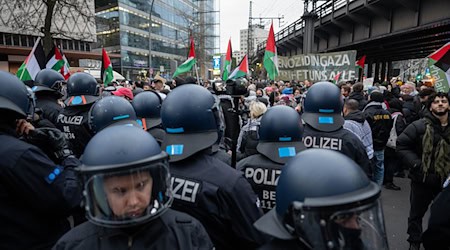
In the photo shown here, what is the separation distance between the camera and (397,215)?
5344 mm

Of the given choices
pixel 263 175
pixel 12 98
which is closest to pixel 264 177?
pixel 263 175

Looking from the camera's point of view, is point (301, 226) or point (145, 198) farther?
point (145, 198)

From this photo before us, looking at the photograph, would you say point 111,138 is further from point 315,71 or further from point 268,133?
point 315,71

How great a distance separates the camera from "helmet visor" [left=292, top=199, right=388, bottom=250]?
1.20 meters

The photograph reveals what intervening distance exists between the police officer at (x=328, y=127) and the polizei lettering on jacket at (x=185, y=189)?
216cm

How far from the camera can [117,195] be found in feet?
4.80

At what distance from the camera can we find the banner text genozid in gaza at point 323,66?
34.5 feet

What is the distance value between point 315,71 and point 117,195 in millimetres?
10749

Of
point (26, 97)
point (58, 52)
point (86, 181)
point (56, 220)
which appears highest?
point (58, 52)

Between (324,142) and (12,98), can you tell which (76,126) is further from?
(324,142)

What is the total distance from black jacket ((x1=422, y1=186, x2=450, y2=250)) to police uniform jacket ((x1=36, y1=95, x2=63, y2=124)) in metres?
4.45

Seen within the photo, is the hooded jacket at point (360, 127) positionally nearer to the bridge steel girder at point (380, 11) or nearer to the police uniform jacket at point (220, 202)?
the police uniform jacket at point (220, 202)

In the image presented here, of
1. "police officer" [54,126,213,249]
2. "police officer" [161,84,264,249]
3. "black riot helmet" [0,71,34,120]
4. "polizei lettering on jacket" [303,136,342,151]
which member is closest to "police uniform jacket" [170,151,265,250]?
"police officer" [161,84,264,249]

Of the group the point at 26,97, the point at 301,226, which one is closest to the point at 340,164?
the point at 301,226
